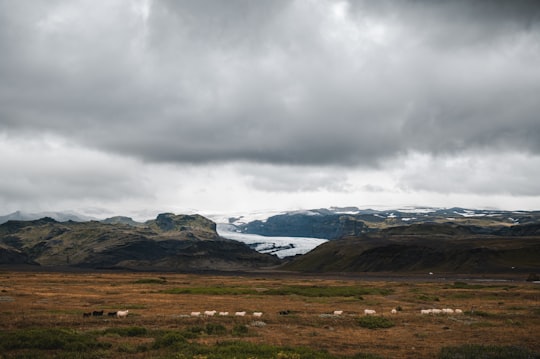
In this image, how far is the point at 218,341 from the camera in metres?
28.5

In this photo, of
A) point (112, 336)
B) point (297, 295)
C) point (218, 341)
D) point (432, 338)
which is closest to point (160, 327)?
point (112, 336)

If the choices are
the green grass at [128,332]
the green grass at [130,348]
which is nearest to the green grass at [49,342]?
the green grass at [130,348]

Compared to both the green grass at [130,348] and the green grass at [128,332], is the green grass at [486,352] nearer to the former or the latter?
the green grass at [130,348]

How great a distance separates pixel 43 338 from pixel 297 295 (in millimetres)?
60282

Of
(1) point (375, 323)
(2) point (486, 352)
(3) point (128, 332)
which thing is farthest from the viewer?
(1) point (375, 323)

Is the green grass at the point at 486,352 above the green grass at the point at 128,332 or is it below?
above

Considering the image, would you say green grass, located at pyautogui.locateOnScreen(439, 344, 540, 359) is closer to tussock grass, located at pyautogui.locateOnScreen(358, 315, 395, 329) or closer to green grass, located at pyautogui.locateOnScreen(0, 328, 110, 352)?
tussock grass, located at pyautogui.locateOnScreen(358, 315, 395, 329)

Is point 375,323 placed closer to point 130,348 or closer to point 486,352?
point 486,352

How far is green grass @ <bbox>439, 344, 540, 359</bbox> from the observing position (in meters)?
23.9

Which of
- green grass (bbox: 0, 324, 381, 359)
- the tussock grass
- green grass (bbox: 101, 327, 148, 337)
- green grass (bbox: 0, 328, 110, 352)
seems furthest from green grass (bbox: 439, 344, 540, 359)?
green grass (bbox: 0, 328, 110, 352)

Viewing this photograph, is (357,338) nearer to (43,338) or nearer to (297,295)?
(43,338)

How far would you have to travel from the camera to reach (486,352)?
25078mm

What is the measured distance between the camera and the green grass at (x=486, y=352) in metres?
23.9

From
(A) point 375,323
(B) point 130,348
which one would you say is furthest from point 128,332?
(A) point 375,323
